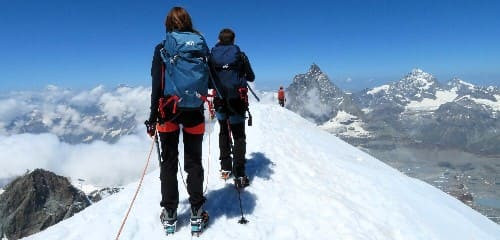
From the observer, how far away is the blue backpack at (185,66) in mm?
8719

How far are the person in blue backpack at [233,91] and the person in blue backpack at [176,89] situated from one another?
2.27 meters

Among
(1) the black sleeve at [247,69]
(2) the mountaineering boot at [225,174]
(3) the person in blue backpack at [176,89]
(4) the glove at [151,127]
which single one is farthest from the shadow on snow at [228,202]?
(1) the black sleeve at [247,69]

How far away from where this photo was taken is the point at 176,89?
8828mm

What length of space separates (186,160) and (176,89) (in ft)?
→ 5.91

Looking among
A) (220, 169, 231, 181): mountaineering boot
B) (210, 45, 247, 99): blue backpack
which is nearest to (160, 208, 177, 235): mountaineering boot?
(210, 45, 247, 99): blue backpack

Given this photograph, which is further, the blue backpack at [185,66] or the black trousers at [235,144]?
the black trousers at [235,144]

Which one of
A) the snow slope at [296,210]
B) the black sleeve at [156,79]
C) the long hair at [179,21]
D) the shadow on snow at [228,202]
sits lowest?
the snow slope at [296,210]

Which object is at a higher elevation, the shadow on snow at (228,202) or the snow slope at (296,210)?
the shadow on snow at (228,202)

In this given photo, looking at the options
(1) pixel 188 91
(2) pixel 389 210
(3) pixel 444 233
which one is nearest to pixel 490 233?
(3) pixel 444 233

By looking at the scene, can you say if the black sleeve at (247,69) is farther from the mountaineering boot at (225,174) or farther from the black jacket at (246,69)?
the mountaineering boot at (225,174)

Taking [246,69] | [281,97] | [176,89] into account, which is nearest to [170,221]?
[176,89]

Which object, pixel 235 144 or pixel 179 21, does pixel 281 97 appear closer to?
pixel 235 144

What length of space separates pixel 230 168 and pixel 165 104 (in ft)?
17.6

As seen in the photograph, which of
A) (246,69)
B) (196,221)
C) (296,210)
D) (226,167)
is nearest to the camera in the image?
(196,221)
